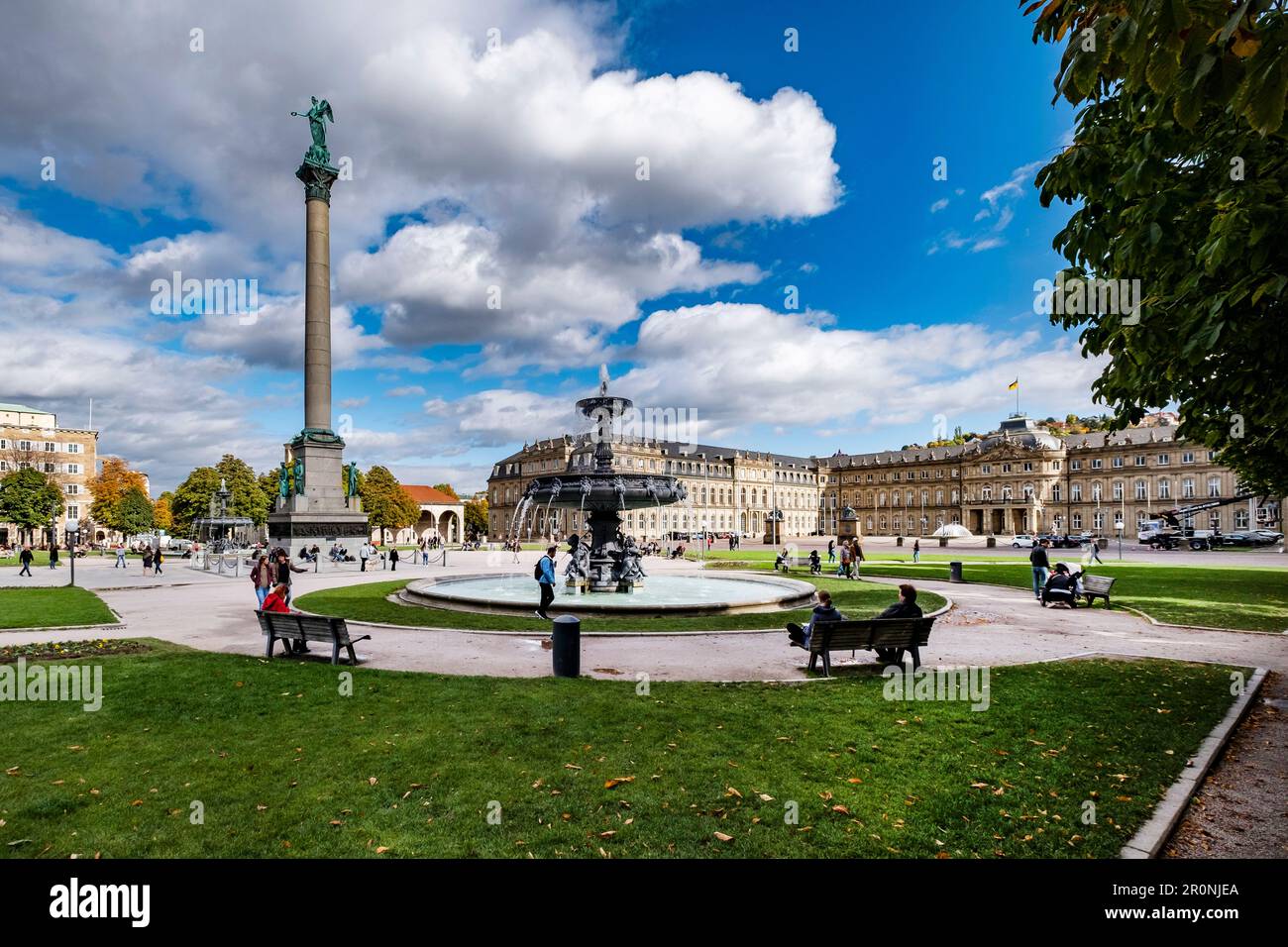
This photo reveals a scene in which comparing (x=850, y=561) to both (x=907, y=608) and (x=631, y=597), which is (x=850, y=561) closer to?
(x=631, y=597)

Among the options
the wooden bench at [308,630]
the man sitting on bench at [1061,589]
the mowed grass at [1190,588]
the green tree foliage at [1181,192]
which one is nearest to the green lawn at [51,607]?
the wooden bench at [308,630]

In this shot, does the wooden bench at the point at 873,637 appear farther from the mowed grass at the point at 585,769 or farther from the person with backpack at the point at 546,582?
the person with backpack at the point at 546,582

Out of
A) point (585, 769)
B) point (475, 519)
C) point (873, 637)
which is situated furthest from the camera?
point (475, 519)

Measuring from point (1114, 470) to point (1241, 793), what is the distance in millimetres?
99542

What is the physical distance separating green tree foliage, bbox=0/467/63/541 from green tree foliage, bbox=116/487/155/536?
8932 mm

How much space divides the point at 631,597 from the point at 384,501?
2865 inches

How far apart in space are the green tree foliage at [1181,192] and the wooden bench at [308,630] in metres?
10.5

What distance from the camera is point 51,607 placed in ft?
56.7

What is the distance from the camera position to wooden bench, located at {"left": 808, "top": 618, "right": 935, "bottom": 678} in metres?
9.67

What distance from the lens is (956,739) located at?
21.9 ft

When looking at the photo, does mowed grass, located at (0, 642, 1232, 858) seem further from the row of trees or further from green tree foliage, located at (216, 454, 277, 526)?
green tree foliage, located at (216, 454, 277, 526)

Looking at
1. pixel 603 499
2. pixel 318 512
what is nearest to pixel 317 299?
pixel 318 512
